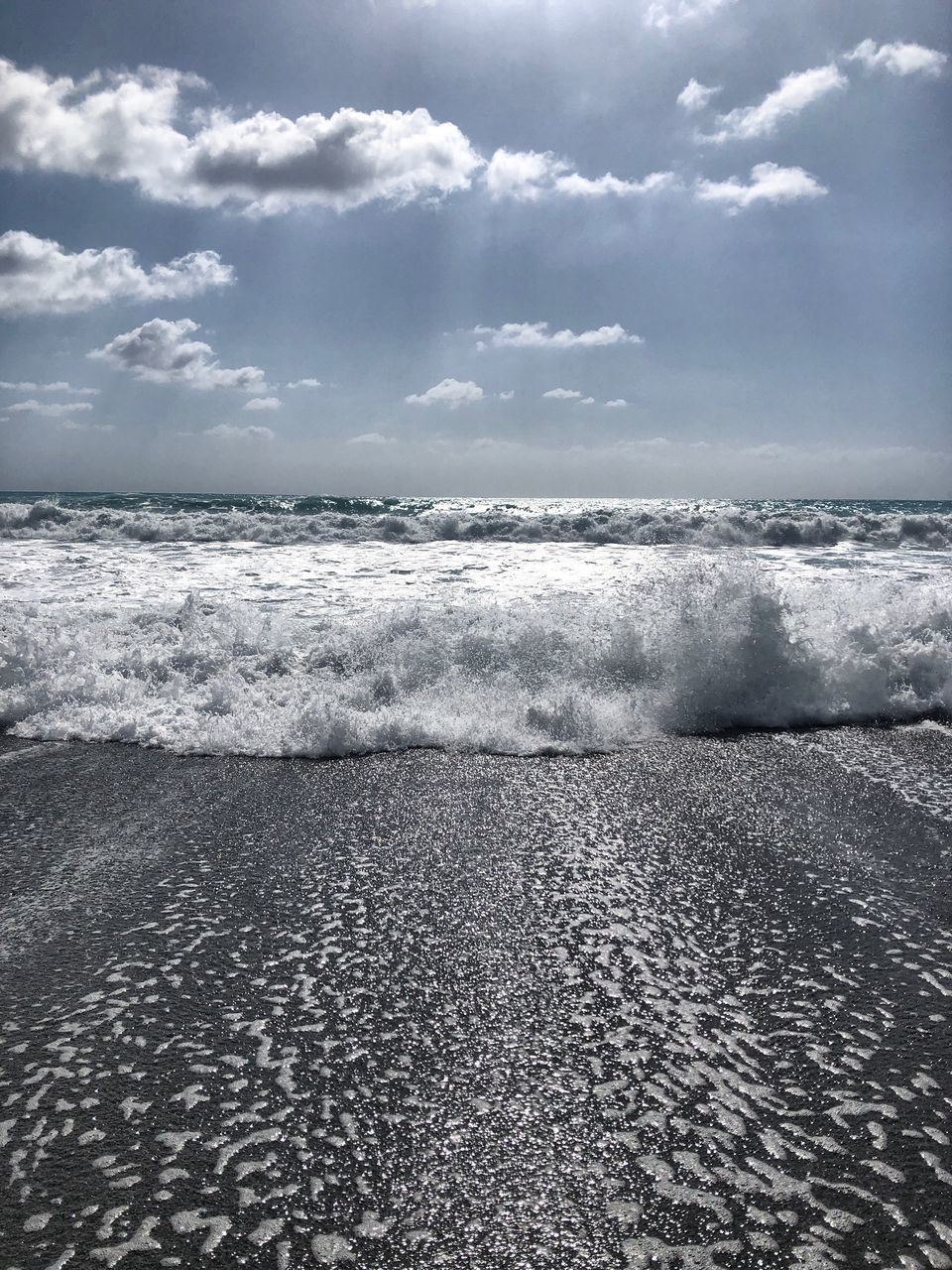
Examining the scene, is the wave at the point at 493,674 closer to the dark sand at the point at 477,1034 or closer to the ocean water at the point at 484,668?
the ocean water at the point at 484,668

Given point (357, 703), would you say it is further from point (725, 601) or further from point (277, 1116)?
point (277, 1116)

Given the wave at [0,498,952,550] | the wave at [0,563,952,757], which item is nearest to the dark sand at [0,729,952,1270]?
the wave at [0,563,952,757]

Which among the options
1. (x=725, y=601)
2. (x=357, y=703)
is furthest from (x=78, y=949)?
(x=725, y=601)

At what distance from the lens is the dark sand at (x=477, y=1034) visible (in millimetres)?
1644

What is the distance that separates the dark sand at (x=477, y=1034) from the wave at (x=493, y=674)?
3.56ft

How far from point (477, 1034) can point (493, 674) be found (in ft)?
12.9

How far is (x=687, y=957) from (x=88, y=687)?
464 centimetres

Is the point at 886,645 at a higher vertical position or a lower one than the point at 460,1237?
higher

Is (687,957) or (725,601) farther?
(725,601)

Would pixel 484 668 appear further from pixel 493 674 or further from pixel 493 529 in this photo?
pixel 493 529

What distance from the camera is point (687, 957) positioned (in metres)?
2.59

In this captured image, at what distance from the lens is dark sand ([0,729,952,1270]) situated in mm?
1644

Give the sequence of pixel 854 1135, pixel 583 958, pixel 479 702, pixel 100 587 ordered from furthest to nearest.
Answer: pixel 100 587
pixel 479 702
pixel 583 958
pixel 854 1135

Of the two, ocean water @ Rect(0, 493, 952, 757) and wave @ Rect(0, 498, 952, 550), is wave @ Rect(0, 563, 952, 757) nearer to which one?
ocean water @ Rect(0, 493, 952, 757)
